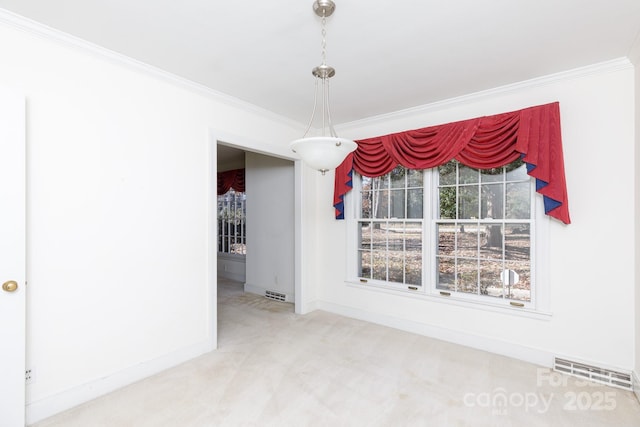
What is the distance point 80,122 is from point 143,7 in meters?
0.99

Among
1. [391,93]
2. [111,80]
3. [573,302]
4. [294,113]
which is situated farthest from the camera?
[294,113]

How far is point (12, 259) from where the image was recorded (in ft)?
6.31

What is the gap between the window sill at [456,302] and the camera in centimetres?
290

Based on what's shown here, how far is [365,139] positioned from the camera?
3967 millimetres

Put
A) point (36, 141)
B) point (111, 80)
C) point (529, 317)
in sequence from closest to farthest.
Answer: point (36, 141) < point (111, 80) < point (529, 317)

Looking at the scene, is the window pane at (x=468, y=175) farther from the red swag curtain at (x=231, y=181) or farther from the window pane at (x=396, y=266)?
the red swag curtain at (x=231, y=181)

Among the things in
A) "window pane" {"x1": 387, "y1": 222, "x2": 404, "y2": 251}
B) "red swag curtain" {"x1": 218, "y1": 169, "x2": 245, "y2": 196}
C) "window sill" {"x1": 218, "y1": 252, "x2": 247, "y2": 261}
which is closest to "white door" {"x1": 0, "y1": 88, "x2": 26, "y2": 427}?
"window pane" {"x1": 387, "y1": 222, "x2": 404, "y2": 251}

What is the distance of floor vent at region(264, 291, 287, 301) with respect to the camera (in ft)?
16.2

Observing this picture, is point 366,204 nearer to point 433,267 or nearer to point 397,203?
point 397,203

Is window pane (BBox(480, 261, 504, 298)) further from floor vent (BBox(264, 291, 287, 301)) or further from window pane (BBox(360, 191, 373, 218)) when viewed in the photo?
floor vent (BBox(264, 291, 287, 301))

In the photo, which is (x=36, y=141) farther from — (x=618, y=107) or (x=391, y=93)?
(x=618, y=107)

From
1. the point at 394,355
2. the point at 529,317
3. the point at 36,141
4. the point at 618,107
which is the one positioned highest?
the point at 618,107

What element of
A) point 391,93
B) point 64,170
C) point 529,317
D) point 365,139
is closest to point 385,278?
point 529,317

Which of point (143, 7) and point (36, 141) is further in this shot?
point (36, 141)
